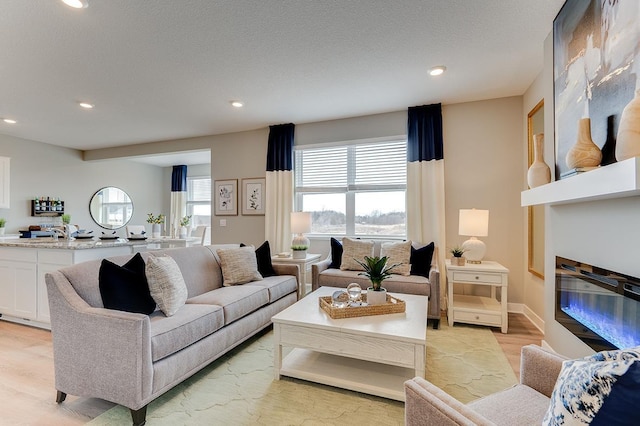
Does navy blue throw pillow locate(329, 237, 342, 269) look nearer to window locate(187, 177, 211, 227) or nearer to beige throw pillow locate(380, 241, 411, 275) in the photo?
beige throw pillow locate(380, 241, 411, 275)

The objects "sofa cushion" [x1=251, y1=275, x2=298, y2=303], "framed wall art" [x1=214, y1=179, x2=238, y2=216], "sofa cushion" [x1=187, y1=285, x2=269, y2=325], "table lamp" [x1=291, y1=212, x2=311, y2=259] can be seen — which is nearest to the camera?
"sofa cushion" [x1=187, y1=285, x2=269, y2=325]

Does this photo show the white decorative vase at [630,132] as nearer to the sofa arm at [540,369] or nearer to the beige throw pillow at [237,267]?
the sofa arm at [540,369]

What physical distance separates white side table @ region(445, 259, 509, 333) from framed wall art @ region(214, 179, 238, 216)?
11.7ft

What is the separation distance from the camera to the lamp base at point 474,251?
11.3 ft

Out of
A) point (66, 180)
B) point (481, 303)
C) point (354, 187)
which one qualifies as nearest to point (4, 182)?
point (66, 180)

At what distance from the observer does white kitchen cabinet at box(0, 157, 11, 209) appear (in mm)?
4844

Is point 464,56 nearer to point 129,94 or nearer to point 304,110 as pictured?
point 304,110

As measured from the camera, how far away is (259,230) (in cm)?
508

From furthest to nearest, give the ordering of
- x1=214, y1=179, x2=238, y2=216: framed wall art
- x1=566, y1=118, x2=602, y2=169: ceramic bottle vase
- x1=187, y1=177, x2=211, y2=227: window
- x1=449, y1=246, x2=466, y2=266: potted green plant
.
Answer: x1=187, y1=177, x2=211, y2=227: window → x1=214, y1=179, x2=238, y2=216: framed wall art → x1=449, y1=246, x2=466, y2=266: potted green plant → x1=566, y1=118, x2=602, y2=169: ceramic bottle vase

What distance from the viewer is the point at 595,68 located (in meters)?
1.71

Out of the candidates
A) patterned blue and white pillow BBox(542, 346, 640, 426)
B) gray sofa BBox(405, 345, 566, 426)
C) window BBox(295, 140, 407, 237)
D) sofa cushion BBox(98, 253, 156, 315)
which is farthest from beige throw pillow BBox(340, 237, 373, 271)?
patterned blue and white pillow BBox(542, 346, 640, 426)

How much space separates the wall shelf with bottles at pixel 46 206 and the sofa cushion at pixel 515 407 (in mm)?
7381

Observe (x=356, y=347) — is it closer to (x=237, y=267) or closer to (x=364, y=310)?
(x=364, y=310)

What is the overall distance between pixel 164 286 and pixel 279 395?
1.10 meters
